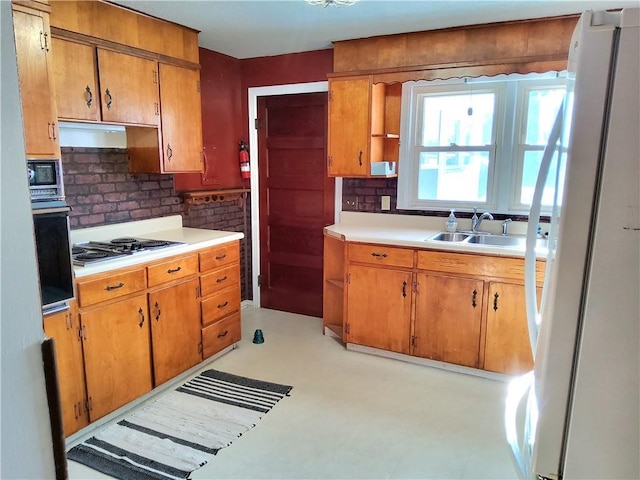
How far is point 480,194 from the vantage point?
11.4 ft

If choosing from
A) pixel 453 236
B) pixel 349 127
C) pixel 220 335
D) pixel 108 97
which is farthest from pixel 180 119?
pixel 453 236

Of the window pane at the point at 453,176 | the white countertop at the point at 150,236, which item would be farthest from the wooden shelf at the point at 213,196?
the window pane at the point at 453,176

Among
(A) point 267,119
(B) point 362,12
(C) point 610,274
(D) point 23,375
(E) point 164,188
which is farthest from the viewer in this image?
(A) point 267,119

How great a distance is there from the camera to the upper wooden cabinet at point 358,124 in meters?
3.43

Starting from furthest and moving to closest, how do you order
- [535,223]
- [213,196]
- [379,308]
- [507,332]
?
1. [213,196]
2. [379,308]
3. [507,332]
4. [535,223]

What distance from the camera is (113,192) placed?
3.07 meters

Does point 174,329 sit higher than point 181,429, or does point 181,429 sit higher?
point 174,329

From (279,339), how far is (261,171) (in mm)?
1578

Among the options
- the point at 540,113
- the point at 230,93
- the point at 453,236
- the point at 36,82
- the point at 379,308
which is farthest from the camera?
the point at 230,93

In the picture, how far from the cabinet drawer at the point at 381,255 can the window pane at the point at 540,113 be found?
1223 mm

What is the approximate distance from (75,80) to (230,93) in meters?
1.72

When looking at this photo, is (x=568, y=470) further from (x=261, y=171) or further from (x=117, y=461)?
(x=261, y=171)

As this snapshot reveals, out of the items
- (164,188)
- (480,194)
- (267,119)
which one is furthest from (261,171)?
(480,194)

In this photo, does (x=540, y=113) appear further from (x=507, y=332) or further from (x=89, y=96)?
(x=89, y=96)
